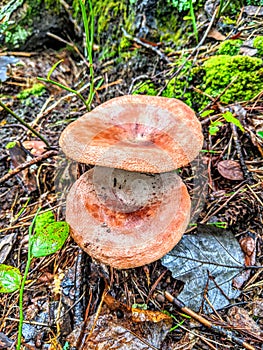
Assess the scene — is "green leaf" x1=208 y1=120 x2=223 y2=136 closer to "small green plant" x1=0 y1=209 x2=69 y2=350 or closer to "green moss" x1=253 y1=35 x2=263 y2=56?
"green moss" x1=253 y1=35 x2=263 y2=56

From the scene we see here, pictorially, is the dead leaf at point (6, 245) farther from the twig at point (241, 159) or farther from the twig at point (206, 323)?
the twig at point (241, 159)

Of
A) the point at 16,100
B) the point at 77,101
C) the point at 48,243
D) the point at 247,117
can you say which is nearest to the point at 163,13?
the point at 77,101

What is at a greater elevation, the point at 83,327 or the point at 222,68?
the point at 222,68

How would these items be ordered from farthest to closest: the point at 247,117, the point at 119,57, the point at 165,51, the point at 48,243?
the point at 119,57 < the point at 165,51 < the point at 247,117 < the point at 48,243

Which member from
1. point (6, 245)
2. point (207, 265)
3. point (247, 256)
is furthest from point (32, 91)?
point (247, 256)

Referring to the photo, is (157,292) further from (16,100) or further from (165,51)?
(16,100)

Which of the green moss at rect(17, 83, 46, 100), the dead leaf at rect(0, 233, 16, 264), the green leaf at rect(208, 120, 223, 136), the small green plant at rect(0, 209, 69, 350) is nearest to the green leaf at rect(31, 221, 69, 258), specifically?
the small green plant at rect(0, 209, 69, 350)

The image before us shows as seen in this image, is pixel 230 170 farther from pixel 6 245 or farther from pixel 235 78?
pixel 6 245

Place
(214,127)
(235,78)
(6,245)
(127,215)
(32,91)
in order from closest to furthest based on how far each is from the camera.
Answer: (127,215) → (6,245) → (214,127) → (235,78) → (32,91)
